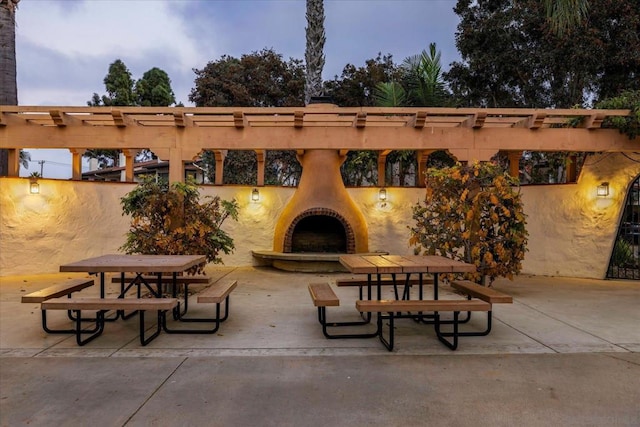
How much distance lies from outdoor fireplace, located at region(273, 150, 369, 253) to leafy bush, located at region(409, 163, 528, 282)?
281 centimetres

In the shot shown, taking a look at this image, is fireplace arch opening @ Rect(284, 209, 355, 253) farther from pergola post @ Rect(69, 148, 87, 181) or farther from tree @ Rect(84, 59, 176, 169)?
tree @ Rect(84, 59, 176, 169)

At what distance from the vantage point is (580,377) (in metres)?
3.27

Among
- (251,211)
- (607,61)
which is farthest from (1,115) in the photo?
(607,61)

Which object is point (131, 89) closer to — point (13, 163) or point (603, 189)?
point (13, 163)

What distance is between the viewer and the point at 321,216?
1037 cm

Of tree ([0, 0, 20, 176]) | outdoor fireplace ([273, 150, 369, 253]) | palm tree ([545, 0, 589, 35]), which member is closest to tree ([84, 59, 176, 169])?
tree ([0, 0, 20, 176])

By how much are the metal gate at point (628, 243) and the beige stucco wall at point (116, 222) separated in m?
0.17

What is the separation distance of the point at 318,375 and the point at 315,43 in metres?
12.8

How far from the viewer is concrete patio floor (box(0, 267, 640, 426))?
8.73ft

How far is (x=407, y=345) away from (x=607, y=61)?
470 inches

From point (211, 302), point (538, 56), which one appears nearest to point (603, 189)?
point (538, 56)

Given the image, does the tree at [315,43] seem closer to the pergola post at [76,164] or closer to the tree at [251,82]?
the tree at [251,82]

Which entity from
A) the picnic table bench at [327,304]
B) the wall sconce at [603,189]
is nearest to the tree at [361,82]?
the wall sconce at [603,189]

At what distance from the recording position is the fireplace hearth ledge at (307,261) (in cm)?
927
